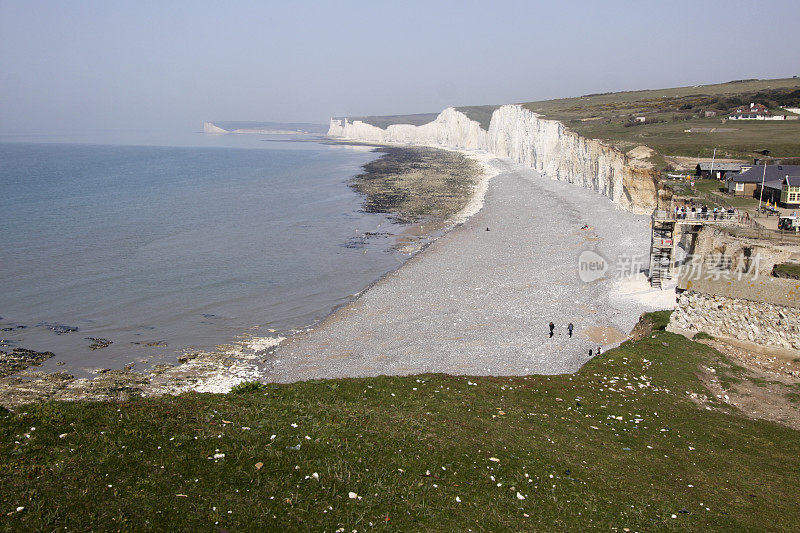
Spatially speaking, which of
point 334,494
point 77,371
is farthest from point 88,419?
point 77,371

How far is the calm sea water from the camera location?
99.7 ft

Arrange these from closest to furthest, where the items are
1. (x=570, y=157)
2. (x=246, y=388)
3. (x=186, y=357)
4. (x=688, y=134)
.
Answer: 1. (x=246, y=388)
2. (x=186, y=357)
3. (x=688, y=134)
4. (x=570, y=157)

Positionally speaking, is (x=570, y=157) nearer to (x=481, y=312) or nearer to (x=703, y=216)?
(x=703, y=216)

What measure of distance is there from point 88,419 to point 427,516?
26.5 ft

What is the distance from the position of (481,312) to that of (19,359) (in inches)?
958

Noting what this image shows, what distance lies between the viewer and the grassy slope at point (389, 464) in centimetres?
966

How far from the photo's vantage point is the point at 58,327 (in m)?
30.5

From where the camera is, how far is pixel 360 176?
11212 centimetres

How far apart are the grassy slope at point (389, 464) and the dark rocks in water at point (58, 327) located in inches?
799

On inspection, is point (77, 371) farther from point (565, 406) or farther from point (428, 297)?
point (565, 406)

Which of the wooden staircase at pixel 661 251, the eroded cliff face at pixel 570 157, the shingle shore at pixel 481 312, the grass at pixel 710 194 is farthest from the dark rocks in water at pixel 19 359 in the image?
the eroded cliff face at pixel 570 157

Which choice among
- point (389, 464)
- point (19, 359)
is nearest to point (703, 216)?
point (389, 464)

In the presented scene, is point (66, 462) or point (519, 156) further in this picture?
point (519, 156)

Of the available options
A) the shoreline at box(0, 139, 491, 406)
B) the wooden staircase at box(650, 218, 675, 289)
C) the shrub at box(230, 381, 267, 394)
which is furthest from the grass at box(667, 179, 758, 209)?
the shrub at box(230, 381, 267, 394)
